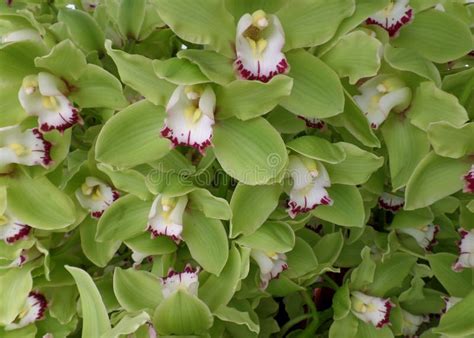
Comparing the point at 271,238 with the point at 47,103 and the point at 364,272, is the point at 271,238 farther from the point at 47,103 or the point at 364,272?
the point at 47,103

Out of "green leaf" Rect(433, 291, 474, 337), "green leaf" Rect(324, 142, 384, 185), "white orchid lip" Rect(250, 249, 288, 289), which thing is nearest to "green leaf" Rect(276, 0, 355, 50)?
"green leaf" Rect(324, 142, 384, 185)

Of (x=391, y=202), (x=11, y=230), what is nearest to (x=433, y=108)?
(x=391, y=202)

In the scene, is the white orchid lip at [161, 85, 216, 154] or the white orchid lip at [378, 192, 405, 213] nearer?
the white orchid lip at [161, 85, 216, 154]

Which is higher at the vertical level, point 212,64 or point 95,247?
point 212,64

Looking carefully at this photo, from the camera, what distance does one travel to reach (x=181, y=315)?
549mm

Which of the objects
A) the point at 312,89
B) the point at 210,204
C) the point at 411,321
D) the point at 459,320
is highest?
the point at 312,89

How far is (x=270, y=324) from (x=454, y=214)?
266 mm

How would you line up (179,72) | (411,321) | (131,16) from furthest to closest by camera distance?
(411,321), (131,16), (179,72)

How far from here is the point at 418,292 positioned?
691 mm

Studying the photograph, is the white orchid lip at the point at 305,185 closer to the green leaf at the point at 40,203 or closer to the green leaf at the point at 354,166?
the green leaf at the point at 354,166

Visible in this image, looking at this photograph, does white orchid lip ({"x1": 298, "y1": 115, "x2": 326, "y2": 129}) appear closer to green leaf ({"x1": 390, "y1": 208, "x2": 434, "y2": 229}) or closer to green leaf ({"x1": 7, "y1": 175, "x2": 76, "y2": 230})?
green leaf ({"x1": 390, "y1": 208, "x2": 434, "y2": 229})

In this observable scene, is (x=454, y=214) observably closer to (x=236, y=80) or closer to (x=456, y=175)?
(x=456, y=175)

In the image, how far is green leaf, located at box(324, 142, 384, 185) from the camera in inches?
22.9

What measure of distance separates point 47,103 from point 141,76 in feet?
0.34
